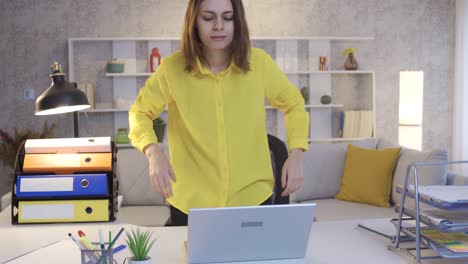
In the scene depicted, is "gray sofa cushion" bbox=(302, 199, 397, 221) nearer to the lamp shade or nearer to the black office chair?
the black office chair

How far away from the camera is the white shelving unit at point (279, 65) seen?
540 centimetres

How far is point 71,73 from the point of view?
17.4ft

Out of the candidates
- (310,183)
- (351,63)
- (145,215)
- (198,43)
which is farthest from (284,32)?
(198,43)

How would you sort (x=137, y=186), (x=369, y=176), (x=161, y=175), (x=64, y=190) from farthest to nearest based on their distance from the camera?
(x=137, y=186)
(x=369, y=176)
(x=64, y=190)
(x=161, y=175)

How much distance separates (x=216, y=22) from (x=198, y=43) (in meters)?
0.14

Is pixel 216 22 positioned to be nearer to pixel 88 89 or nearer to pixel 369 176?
pixel 369 176

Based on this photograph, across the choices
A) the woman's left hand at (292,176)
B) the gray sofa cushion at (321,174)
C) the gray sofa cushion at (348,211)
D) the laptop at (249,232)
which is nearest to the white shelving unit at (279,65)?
the gray sofa cushion at (321,174)

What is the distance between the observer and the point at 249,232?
1.39 metres

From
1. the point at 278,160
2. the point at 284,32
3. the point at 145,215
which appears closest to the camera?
the point at 278,160

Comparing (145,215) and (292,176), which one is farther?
(145,215)

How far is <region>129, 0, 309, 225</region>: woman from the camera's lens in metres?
1.68

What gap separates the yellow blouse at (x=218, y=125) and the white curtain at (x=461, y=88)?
4540mm

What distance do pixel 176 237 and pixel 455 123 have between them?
191 inches

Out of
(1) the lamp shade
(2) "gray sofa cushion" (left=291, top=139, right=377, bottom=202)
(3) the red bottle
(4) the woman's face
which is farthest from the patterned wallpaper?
(4) the woman's face
